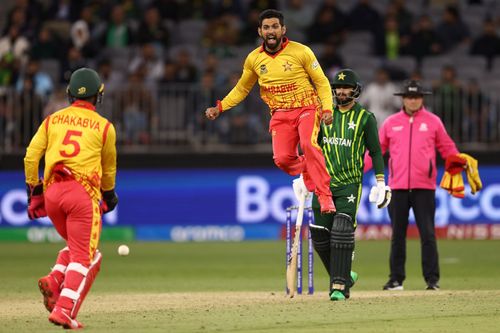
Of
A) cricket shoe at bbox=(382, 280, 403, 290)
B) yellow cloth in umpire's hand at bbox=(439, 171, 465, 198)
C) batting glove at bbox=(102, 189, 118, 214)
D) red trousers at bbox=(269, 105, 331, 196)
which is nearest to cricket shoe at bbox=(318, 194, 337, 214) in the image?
red trousers at bbox=(269, 105, 331, 196)

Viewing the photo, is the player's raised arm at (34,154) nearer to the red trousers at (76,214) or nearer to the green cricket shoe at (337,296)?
the red trousers at (76,214)

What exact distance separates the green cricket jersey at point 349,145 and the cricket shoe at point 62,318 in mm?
3767

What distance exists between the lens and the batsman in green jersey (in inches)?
508

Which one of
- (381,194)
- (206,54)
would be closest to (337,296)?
(381,194)

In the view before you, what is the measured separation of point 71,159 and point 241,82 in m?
3.22

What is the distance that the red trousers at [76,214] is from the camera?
1029 cm

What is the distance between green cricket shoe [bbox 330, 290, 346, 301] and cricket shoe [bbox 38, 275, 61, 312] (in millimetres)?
3211

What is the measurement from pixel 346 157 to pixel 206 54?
507 inches

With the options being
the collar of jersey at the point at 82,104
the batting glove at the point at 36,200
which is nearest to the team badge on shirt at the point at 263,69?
the collar of jersey at the point at 82,104

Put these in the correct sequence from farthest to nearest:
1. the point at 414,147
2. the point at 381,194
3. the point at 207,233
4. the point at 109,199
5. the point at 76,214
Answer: the point at 207,233 < the point at 414,147 < the point at 381,194 < the point at 109,199 < the point at 76,214

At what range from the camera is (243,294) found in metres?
14.0

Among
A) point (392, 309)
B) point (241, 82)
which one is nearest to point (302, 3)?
point (241, 82)

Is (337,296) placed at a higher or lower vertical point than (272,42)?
lower

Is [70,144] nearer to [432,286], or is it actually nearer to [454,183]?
[432,286]
